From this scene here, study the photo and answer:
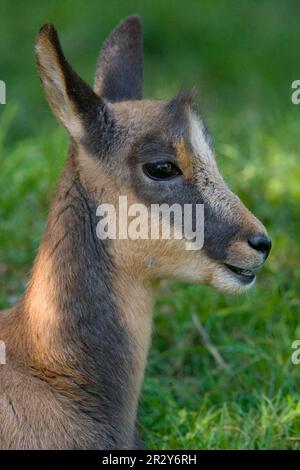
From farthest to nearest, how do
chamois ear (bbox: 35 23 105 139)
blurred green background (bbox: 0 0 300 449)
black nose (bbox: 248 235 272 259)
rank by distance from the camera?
blurred green background (bbox: 0 0 300 449) < black nose (bbox: 248 235 272 259) < chamois ear (bbox: 35 23 105 139)

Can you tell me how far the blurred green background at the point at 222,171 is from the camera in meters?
6.40

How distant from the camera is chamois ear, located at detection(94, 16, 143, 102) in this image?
6.10m

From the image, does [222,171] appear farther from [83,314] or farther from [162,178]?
[83,314]

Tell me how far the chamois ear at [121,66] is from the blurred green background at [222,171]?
162 centimetres

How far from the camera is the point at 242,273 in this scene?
5469 millimetres

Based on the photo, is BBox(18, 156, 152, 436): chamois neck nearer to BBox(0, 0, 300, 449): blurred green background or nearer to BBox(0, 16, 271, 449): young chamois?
BBox(0, 16, 271, 449): young chamois

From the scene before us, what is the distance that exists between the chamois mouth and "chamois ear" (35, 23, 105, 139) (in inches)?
36.9

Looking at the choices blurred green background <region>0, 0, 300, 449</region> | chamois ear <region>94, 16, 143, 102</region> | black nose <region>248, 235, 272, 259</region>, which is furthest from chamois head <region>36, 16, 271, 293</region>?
blurred green background <region>0, 0, 300, 449</region>

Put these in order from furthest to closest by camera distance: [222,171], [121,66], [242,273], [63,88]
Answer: [222,171] → [121,66] → [242,273] → [63,88]

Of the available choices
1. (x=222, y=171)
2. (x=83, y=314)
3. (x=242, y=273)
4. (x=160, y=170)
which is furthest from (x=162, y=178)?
(x=222, y=171)

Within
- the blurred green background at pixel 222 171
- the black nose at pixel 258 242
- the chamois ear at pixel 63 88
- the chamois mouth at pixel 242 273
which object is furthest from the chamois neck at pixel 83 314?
the blurred green background at pixel 222 171

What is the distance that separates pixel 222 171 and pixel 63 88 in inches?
113

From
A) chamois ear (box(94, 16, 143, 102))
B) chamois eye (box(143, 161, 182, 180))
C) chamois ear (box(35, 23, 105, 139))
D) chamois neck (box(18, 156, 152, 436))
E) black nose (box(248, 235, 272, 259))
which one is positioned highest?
chamois ear (box(94, 16, 143, 102))

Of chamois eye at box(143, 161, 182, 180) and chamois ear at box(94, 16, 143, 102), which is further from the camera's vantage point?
chamois ear at box(94, 16, 143, 102)
